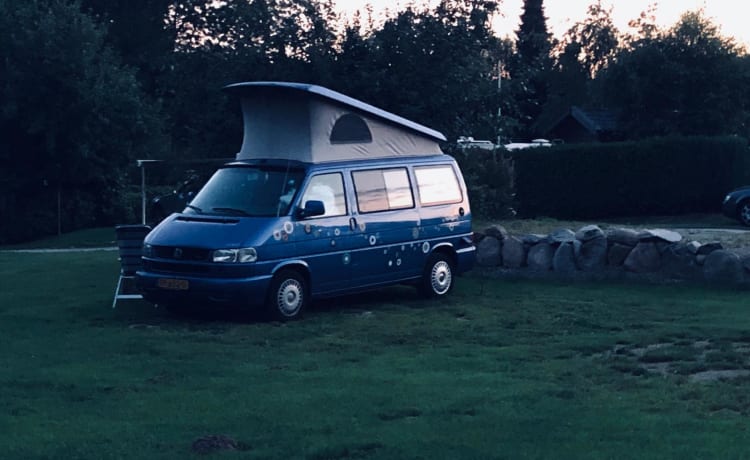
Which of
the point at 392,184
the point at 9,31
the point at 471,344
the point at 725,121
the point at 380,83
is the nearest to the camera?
the point at 471,344

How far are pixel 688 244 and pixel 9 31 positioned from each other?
75.6ft

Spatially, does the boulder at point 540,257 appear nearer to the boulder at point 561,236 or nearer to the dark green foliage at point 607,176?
the boulder at point 561,236

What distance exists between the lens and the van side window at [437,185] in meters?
14.7

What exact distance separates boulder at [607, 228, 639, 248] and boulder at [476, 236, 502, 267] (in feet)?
5.60

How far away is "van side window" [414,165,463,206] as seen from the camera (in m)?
14.7

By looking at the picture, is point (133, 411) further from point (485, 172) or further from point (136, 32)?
point (136, 32)

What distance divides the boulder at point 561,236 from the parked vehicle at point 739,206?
14472 millimetres

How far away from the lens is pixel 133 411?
8.07 m

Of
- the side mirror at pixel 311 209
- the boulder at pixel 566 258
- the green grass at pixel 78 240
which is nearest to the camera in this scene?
the side mirror at pixel 311 209

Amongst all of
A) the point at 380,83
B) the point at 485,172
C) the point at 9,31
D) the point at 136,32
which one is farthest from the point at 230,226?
the point at 136,32

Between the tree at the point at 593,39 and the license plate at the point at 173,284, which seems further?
the tree at the point at 593,39

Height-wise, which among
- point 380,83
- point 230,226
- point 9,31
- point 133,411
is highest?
point 9,31

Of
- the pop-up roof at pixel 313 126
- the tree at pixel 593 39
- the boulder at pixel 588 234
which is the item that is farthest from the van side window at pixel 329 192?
the tree at pixel 593 39

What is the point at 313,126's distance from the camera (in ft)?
45.5
